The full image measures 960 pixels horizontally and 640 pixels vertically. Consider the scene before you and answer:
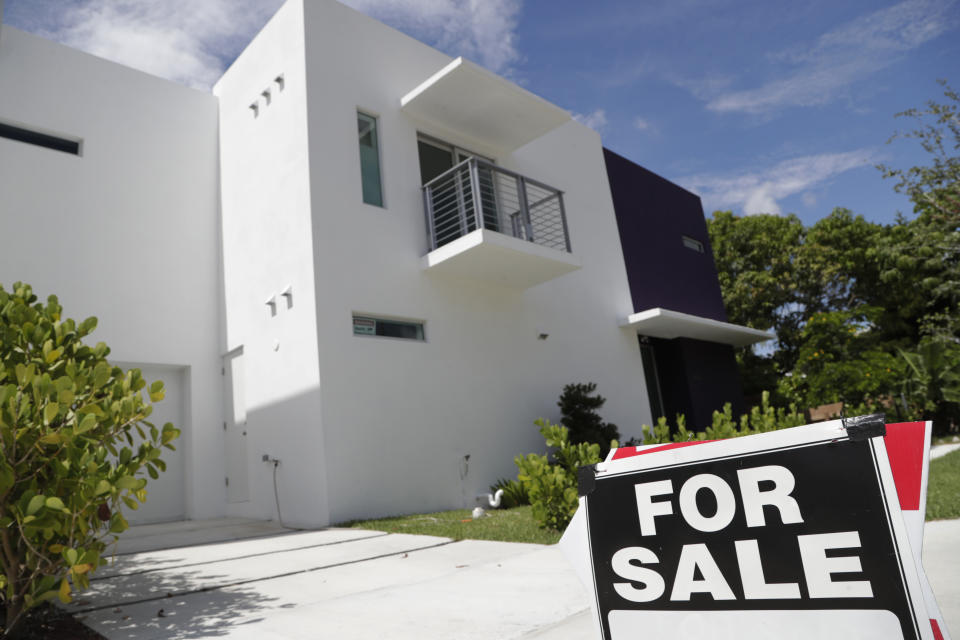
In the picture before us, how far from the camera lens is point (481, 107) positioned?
8992mm

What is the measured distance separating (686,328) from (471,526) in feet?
25.9

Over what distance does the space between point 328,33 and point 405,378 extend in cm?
472


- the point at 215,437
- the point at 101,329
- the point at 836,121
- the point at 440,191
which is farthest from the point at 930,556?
the point at 836,121

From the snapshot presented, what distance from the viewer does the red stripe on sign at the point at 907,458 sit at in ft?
3.84

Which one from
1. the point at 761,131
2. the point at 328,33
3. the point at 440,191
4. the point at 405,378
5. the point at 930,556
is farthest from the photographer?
the point at 761,131

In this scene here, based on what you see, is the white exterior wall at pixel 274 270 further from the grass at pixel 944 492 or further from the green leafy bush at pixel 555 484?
the grass at pixel 944 492

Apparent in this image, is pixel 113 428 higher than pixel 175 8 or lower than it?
A: lower

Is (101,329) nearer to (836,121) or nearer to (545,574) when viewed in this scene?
(545,574)

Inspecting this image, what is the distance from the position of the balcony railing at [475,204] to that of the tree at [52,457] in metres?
5.46

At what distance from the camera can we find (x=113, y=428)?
2.80 metres

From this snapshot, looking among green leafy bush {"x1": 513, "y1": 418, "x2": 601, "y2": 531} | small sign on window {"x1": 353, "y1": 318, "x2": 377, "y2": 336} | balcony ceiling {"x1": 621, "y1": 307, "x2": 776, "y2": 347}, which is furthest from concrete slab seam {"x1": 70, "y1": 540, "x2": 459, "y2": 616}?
balcony ceiling {"x1": 621, "y1": 307, "x2": 776, "y2": 347}

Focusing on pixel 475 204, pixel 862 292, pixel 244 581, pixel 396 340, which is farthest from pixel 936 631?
pixel 862 292

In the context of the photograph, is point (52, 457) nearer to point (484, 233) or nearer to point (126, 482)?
point (126, 482)

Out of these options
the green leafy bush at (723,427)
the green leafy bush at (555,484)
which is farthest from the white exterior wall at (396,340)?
the green leafy bush at (723,427)
